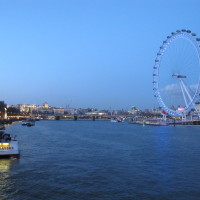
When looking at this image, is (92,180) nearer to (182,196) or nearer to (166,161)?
(182,196)

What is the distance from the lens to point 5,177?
15.0 m

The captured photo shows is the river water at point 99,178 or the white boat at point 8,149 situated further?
the white boat at point 8,149

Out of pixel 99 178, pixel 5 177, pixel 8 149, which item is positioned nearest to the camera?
pixel 99 178

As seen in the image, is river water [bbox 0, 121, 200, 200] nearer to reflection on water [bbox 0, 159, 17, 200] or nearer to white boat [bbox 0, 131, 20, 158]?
reflection on water [bbox 0, 159, 17, 200]

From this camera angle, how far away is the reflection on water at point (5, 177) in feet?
40.4

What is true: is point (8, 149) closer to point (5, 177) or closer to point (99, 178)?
point (5, 177)

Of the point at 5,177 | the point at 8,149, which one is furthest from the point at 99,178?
the point at 8,149

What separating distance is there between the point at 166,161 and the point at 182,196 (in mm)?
8410

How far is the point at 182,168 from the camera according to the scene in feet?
58.6

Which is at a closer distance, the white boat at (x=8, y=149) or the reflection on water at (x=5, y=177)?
the reflection on water at (x=5, y=177)

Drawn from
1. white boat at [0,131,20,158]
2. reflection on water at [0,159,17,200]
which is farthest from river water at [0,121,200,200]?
white boat at [0,131,20,158]

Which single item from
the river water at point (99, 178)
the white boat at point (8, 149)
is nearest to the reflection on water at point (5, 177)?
the river water at point (99, 178)

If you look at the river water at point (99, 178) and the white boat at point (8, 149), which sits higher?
the white boat at point (8, 149)

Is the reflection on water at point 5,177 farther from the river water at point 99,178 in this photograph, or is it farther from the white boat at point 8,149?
the white boat at point 8,149
